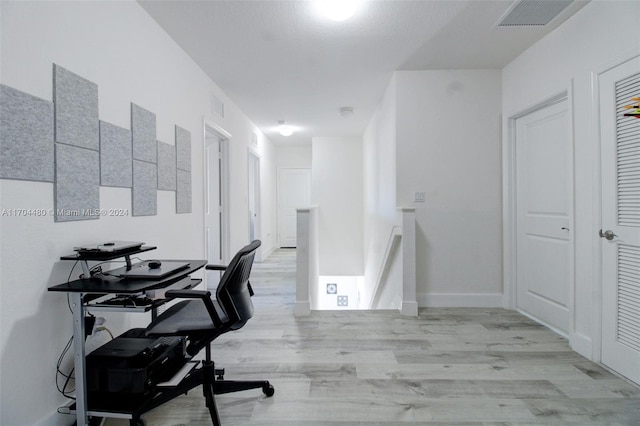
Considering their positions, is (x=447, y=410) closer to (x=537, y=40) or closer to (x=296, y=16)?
(x=296, y=16)

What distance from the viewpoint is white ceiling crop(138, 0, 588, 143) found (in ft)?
7.73

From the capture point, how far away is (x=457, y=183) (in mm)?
3457

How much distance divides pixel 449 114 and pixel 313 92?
1.74 metres

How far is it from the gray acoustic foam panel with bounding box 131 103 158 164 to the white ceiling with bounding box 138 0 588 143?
31.2 inches

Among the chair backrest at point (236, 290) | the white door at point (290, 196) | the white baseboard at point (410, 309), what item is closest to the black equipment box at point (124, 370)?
the chair backrest at point (236, 290)

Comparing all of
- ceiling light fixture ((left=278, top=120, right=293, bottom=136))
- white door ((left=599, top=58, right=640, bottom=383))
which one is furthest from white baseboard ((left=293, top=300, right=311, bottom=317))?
ceiling light fixture ((left=278, top=120, right=293, bottom=136))

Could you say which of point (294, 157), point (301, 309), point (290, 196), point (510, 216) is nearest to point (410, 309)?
point (301, 309)

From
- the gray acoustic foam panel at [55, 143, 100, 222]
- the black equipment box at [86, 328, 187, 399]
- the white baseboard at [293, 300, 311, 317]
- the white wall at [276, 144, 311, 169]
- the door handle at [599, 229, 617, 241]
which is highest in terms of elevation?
the white wall at [276, 144, 311, 169]

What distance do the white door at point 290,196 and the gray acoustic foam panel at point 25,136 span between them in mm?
6633

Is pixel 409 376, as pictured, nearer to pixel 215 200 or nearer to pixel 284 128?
pixel 215 200

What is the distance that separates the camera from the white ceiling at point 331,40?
7.73 ft

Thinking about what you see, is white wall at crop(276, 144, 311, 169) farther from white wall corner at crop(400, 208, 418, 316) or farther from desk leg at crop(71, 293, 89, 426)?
desk leg at crop(71, 293, 89, 426)

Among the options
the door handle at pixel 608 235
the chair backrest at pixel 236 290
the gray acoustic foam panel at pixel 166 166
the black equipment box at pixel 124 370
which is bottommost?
the black equipment box at pixel 124 370

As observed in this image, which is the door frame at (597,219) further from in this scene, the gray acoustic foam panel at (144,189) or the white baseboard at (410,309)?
the gray acoustic foam panel at (144,189)
